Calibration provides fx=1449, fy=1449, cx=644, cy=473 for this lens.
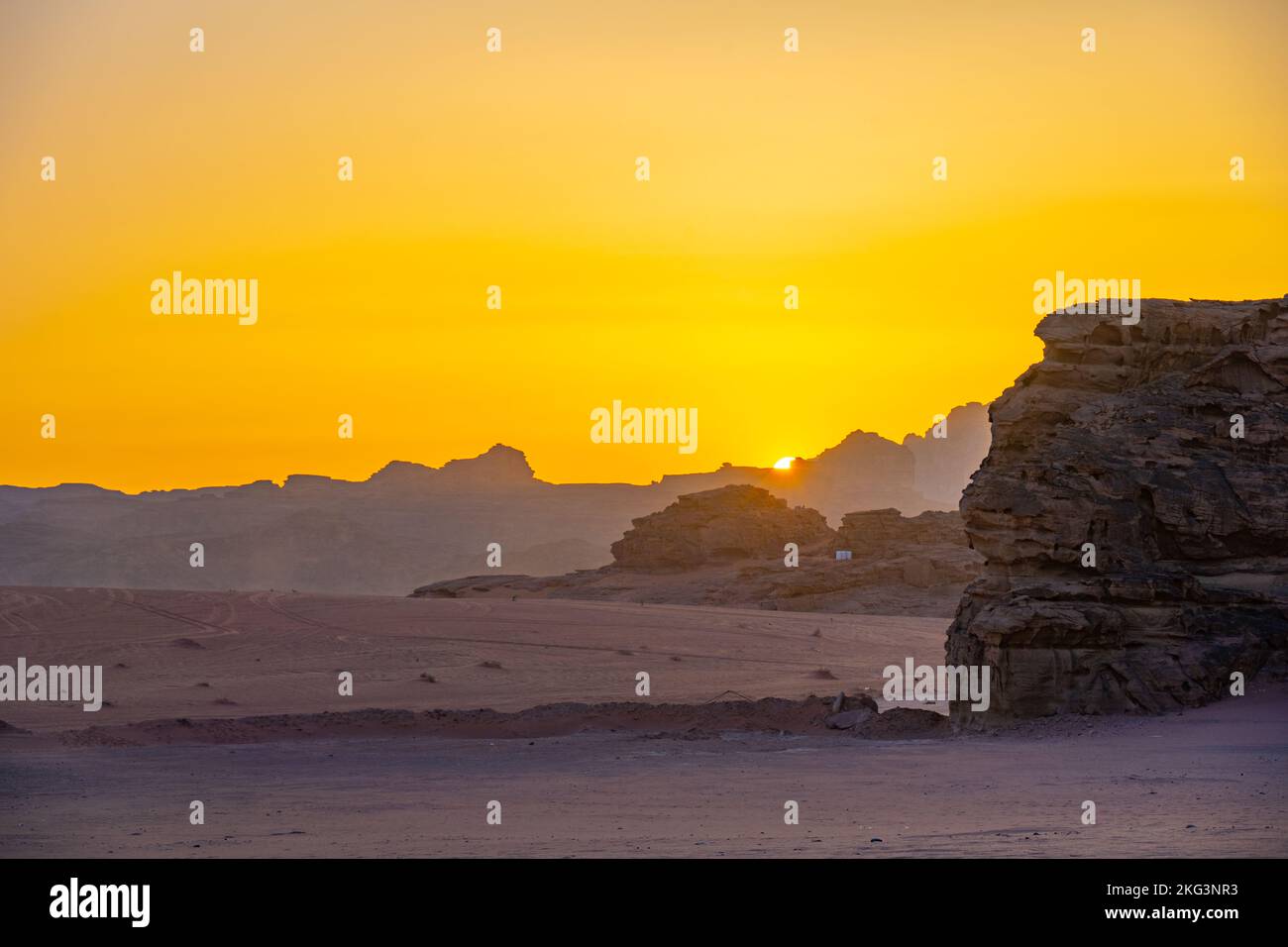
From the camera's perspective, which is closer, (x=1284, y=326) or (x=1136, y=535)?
(x=1136, y=535)

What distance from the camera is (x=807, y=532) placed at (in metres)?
84.1

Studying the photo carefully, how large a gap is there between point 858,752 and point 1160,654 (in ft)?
17.1

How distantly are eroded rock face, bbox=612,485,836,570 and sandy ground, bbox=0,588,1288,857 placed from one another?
41.8 meters

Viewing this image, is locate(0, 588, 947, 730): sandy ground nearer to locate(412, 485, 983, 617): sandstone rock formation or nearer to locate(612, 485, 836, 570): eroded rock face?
locate(412, 485, 983, 617): sandstone rock formation

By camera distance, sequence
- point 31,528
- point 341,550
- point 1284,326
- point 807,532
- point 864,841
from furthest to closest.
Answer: point 31,528
point 341,550
point 807,532
point 1284,326
point 864,841

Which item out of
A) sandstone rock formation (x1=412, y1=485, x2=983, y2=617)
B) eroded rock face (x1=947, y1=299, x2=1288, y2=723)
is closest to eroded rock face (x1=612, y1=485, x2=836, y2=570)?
sandstone rock formation (x1=412, y1=485, x2=983, y2=617)

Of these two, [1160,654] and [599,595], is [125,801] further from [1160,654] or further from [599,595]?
[599,595]

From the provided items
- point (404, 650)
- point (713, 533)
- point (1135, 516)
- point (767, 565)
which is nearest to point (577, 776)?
point (1135, 516)

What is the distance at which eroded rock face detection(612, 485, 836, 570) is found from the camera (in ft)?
262

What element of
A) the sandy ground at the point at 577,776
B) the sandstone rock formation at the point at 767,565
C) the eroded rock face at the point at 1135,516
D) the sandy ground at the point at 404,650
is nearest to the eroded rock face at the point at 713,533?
the sandstone rock formation at the point at 767,565

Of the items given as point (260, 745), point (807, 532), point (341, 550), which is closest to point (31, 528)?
point (341, 550)

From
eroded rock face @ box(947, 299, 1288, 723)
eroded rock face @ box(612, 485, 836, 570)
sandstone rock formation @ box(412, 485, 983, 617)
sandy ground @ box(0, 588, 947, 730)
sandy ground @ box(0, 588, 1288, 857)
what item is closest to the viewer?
sandy ground @ box(0, 588, 1288, 857)

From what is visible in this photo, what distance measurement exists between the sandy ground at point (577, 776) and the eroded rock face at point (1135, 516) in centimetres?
92

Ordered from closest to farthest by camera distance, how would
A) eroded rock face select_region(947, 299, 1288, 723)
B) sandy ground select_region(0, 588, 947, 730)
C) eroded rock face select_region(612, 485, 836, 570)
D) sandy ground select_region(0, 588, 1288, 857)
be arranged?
sandy ground select_region(0, 588, 1288, 857) → eroded rock face select_region(947, 299, 1288, 723) → sandy ground select_region(0, 588, 947, 730) → eroded rock face select_region(612, 485, 836, 570)
